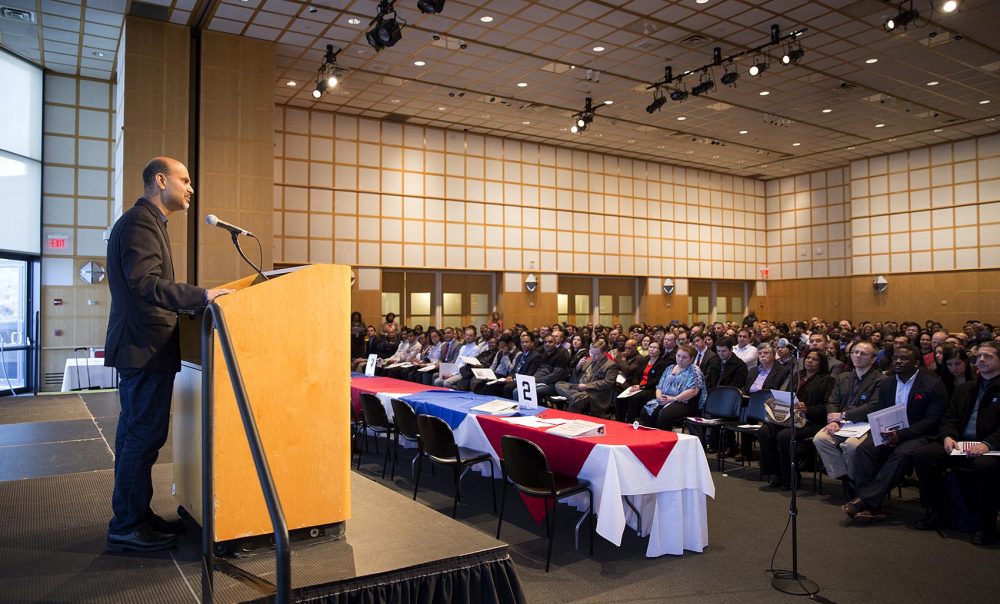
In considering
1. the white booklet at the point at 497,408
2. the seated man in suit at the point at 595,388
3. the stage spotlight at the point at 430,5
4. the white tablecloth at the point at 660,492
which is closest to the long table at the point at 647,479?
the white tablecloth at the point at 660,492

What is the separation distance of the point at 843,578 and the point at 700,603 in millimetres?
974

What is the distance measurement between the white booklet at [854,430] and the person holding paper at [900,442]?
0.30 feet

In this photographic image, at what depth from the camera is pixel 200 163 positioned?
10.1 m

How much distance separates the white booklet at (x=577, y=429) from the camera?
4.34m

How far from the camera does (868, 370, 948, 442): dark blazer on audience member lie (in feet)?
15.8

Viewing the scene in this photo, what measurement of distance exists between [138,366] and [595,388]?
6123 millimetres

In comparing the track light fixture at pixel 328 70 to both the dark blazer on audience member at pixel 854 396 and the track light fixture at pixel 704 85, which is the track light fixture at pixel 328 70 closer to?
the track light fixture at pixel 704 85

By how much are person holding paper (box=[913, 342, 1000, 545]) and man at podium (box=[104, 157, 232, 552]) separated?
4.76m

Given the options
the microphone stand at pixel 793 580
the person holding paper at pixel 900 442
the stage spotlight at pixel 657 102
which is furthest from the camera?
the stage spotlight at pixel 657 102

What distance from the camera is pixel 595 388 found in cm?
785

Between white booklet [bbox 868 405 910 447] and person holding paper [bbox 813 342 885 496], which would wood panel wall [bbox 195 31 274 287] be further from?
white booklet [bbox 868 405 910 447]

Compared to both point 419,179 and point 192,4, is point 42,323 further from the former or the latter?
point 419,179

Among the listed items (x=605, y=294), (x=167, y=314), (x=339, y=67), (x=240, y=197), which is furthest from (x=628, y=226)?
(x=167, y=314)

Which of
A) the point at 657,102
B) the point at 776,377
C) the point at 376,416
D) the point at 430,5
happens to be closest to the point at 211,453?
the point at 376,416
